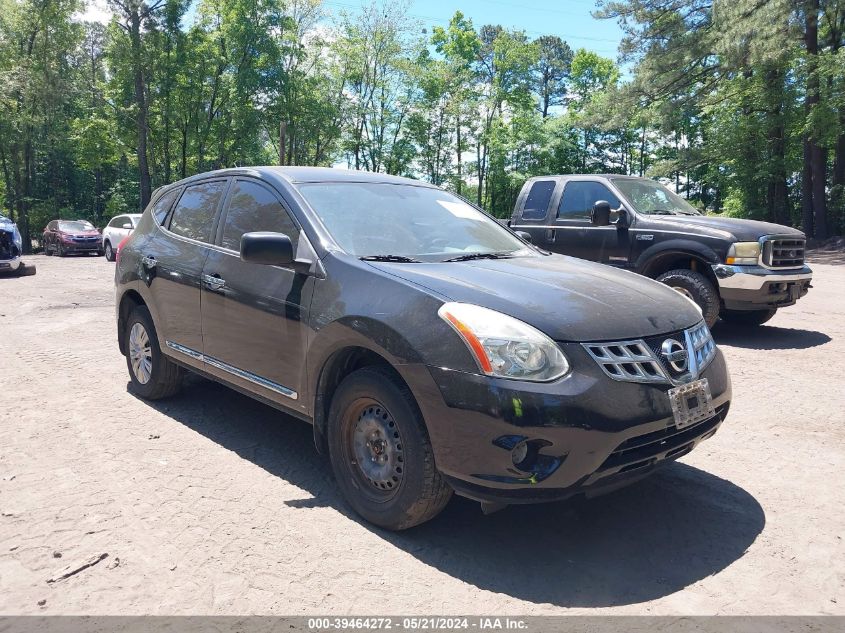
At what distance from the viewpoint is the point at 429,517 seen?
315 cm

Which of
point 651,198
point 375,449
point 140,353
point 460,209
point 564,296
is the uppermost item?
point 651,198

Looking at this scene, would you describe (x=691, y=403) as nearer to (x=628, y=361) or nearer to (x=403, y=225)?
(x=628, y=361)

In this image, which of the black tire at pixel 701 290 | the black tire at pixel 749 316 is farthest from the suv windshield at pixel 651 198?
the black tire at pixel 749 316

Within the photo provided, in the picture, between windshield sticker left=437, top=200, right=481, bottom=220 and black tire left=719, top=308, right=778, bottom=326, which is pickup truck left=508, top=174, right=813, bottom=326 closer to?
black tire left=719, top=308, right=778, bottom=326

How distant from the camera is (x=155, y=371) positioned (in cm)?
523

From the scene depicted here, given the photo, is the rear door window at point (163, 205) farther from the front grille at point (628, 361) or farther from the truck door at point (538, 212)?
the truck door at point (538, 212)

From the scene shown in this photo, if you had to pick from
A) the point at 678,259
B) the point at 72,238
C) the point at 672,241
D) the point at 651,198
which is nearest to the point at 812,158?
the point at 651,198

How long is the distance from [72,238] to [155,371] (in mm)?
24904

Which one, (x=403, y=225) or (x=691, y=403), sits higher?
(x=403, y=225)

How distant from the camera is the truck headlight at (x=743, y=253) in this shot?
777 centimetres

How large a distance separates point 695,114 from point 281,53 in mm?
23152

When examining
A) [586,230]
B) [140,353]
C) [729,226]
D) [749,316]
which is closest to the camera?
[140,353]

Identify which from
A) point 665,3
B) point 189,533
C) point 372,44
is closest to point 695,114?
point 665,3

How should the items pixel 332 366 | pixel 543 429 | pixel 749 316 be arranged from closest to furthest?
1. pixel 543 429
2. pixel 332 366
3. pixel 749 316
